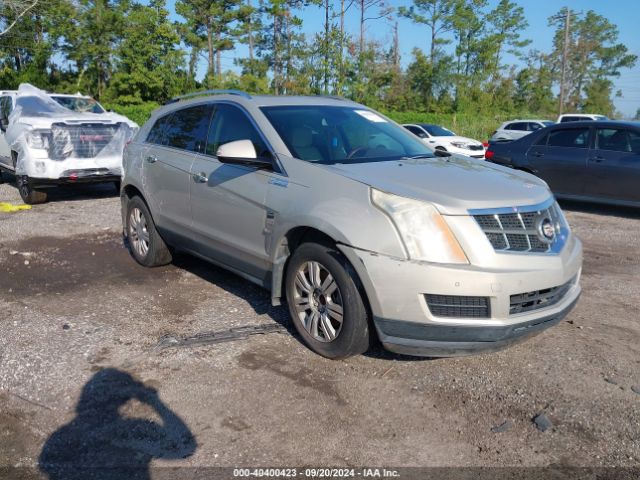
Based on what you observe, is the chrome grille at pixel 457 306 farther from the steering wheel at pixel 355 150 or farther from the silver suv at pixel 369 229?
the steering wheel at pixel 355 150

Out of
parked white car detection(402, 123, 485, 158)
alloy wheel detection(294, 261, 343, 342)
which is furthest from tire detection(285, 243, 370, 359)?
parked white car detection(402, 123, 485, 158)

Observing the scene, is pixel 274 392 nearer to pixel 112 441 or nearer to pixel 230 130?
pixel 112 441

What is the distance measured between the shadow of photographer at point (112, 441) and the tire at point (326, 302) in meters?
1.06

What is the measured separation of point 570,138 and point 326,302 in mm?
7668

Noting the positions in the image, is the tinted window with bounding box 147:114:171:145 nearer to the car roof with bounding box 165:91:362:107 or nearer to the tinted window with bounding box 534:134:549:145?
the car roof with bounding box 165:91:362:107

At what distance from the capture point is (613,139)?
9.27 m

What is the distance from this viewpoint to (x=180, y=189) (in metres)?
5.20

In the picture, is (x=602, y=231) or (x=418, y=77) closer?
(x=602, y=231)

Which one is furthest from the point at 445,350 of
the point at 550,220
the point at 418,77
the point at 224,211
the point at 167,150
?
the point at 418,77

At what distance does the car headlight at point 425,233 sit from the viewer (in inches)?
129

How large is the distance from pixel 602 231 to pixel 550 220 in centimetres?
517

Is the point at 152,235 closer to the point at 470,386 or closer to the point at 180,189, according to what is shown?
the point at 180,189

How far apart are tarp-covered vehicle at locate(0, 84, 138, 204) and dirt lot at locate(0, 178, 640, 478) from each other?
193 inches

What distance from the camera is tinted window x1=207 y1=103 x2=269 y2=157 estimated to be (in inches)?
174
